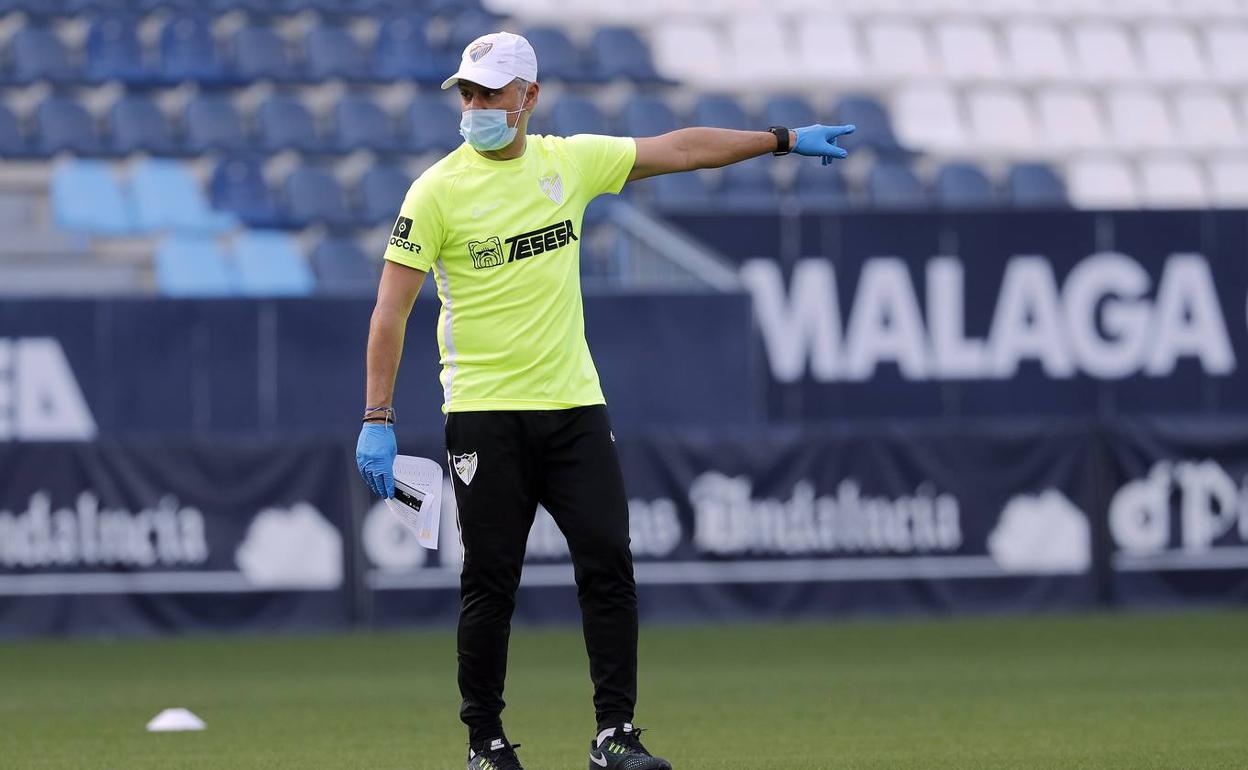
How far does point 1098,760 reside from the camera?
22.5 feet

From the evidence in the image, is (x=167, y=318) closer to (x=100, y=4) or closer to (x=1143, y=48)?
(x=100, y=4)

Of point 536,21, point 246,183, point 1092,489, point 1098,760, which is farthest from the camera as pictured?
point 536,21

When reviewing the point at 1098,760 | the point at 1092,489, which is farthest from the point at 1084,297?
the point at 1098,760

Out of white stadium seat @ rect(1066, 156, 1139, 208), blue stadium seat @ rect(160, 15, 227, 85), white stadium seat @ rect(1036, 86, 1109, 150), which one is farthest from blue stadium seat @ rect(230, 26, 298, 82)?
white stadium seat @ rect(1036, 86, 1109, 150)

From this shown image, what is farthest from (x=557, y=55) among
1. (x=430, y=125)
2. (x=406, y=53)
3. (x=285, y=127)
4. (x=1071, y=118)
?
(x=1071, y=118)

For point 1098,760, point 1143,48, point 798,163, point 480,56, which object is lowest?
point 1098,760

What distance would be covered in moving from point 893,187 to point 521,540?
14.1 m

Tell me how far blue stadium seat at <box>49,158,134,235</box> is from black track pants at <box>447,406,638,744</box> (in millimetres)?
11855

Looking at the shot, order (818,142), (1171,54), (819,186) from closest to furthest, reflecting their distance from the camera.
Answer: (818,142), (819,186), (1171,54)

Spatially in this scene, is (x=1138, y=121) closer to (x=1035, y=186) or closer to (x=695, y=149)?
(x=1035, y=186)

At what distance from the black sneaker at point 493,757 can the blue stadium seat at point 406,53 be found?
14.2 meters

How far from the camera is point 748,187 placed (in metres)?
19.0

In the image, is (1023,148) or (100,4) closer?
(100,4)

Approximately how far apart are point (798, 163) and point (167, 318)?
712cm
